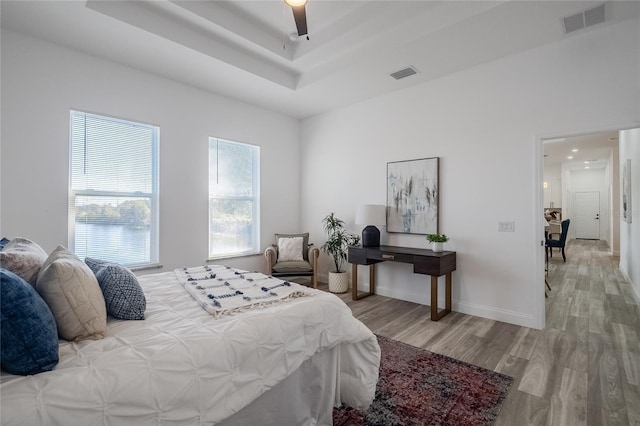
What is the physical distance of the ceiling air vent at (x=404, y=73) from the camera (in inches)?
144

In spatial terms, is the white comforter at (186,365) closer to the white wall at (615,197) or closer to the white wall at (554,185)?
the white wall at (615,197)

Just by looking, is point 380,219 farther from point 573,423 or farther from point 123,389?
point 123,389

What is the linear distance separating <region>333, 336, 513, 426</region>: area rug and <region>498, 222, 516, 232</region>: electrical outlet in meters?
1.66

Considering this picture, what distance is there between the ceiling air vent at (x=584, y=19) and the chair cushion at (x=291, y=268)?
386cm

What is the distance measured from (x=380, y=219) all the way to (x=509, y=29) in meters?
2.46

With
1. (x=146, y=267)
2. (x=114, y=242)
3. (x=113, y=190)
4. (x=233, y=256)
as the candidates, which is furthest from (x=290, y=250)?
(x=113, y=190)

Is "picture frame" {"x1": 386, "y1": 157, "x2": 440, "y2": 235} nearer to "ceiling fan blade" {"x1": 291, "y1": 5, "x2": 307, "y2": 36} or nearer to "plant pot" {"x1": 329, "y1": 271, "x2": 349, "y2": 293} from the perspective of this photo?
"plant pot" {"x1": 329, "y1": 271, "x2": 349, "y2": 293}

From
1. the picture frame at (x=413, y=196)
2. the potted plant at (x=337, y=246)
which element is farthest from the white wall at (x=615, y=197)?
the potted plant at (x=337, y=246)

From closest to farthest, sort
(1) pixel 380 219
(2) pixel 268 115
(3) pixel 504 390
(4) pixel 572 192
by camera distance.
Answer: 1. (3) pixel 504 390
2. (1) pixel 380 219
3. (2) pixel 268 115
4. (4) pixel 572 192

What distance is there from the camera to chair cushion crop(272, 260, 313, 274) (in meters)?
4.43

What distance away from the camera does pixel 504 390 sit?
214cm

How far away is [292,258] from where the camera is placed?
4.68 m

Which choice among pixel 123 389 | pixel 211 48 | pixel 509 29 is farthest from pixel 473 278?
pixel 211 48

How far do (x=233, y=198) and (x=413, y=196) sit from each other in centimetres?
262
